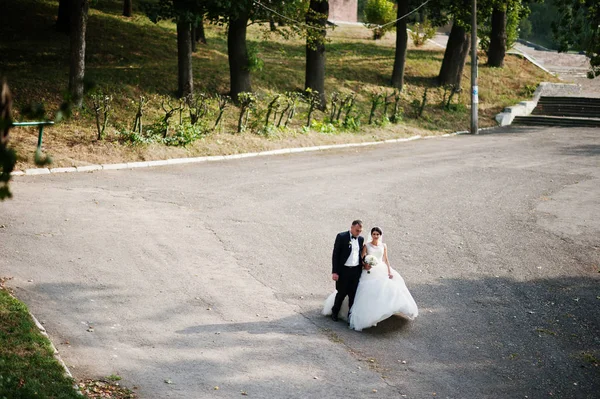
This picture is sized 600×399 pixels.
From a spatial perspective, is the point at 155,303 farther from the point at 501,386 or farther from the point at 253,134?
the point at 253,134

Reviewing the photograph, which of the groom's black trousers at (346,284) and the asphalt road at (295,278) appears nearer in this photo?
the asphalt road at (295,278)

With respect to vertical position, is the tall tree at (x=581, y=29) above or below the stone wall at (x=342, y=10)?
below

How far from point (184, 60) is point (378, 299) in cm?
1632

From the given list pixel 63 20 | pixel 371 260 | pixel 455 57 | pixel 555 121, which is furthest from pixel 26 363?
pixel 455 57

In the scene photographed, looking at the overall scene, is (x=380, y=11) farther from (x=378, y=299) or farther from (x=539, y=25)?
(x=378, y=299)

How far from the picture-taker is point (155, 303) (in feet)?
36.2

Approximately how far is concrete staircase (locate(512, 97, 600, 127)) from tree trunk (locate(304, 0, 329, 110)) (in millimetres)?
11099

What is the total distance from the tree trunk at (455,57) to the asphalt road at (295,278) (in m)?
16.2

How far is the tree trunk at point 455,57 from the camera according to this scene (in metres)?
36.3

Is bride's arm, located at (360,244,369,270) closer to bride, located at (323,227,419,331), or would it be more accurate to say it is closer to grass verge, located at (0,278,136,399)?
bride, located at (323,227,419,331)

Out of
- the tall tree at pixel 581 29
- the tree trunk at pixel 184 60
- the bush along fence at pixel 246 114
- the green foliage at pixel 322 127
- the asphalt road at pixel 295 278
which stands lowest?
the asphalt road at pixel 295 278

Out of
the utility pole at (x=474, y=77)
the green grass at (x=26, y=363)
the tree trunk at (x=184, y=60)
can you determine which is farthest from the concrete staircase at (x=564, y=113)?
the green grass at (x=26, y=363)

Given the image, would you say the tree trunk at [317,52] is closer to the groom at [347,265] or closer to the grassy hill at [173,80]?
the grassy hill at [173,80]

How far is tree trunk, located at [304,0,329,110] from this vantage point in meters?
28.1
